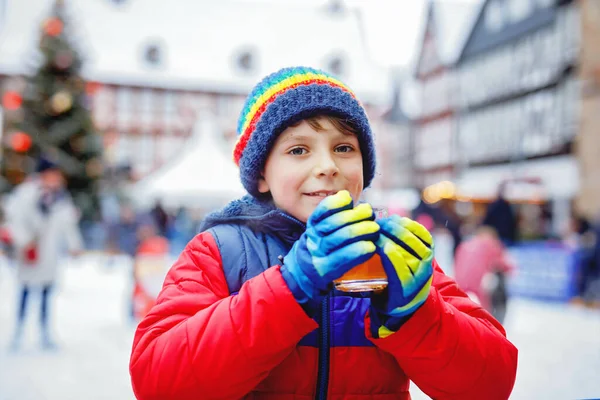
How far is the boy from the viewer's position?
865mm

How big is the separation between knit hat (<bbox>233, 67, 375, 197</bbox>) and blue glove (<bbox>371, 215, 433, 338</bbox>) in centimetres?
31

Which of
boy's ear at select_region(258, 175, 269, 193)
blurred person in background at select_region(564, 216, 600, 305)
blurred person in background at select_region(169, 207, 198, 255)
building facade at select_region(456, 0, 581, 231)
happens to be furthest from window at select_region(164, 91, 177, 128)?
boy's ear at select_region(258, 175, 269, 193)

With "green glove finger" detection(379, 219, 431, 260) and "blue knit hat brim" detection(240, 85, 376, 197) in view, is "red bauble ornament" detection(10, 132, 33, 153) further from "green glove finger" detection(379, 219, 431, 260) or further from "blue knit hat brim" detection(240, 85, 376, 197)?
"green glove finger" detection(379, 219, 431, 260)

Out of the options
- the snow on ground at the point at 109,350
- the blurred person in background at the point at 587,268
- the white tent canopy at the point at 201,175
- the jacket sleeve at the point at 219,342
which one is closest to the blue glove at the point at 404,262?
the jacket sleeve at the point at 219,342

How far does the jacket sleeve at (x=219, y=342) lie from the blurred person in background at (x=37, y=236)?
509 centimetres

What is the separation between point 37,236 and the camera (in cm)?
584

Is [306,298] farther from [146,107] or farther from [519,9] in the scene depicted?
[146,107]

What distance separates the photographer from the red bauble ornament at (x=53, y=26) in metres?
19.3

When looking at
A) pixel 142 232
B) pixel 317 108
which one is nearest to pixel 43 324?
pixel 142 232

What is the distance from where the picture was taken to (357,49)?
98.1 feet

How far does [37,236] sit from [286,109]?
5423 millimetres

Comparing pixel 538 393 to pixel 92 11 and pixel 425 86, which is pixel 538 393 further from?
pixel 92 11

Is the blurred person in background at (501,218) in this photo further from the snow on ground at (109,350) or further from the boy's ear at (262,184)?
the boy's ear at (262,184)

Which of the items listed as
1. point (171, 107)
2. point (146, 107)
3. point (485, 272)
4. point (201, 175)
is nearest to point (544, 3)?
point (201, 175)
